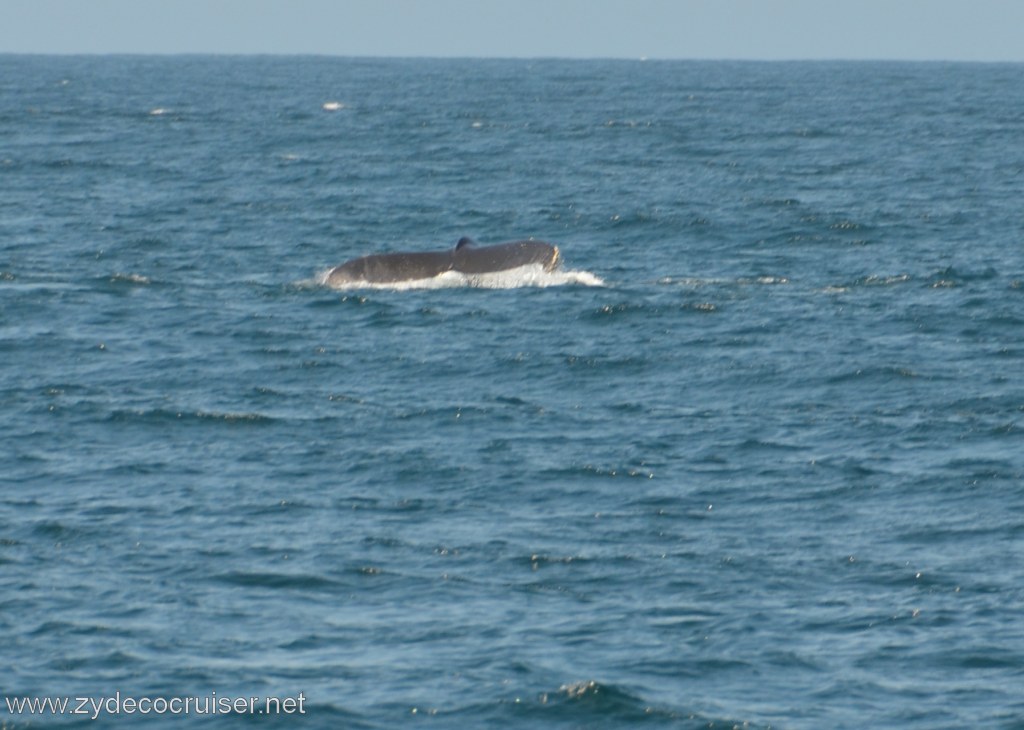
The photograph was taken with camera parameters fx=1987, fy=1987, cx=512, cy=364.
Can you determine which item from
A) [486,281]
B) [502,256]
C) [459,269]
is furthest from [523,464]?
[502,256]

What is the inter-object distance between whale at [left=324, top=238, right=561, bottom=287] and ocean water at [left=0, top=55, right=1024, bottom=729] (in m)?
0.57

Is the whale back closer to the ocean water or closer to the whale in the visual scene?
the whale

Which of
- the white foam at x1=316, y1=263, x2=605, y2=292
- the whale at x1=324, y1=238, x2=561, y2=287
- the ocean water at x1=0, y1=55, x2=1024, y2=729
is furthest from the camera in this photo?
the whale at x1=324, y1=238, x2=561, y2=287

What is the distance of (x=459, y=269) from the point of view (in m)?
45.3

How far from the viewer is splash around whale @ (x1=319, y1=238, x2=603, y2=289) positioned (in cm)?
4519

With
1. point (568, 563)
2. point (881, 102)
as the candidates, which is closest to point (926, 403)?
point (568, 563)

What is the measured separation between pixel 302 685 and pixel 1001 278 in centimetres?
2982

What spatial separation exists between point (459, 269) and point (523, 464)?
16663mm

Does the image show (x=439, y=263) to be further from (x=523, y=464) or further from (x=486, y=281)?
(x=523, y=464)

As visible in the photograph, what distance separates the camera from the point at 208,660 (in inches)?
831

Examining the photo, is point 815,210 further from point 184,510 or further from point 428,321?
point 184,510

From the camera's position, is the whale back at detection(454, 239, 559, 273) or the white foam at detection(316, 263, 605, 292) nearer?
the white foam at detection(316, 263, 605, 292)

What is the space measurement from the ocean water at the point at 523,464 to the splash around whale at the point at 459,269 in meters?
0.36

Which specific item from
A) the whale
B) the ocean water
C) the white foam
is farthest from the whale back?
the ocean water
